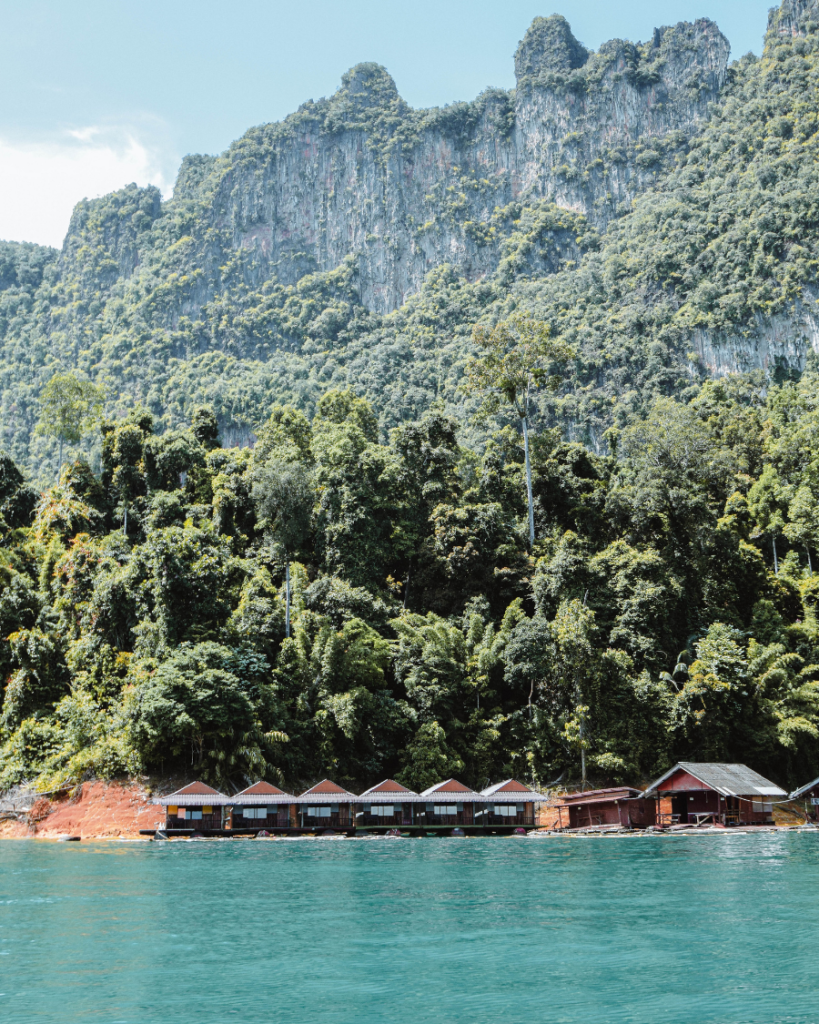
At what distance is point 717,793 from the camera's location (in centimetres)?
4084

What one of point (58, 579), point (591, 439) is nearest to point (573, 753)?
point (58, 579)

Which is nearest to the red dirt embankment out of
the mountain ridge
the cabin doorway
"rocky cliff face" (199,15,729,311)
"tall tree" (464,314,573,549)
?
the cabin doorway

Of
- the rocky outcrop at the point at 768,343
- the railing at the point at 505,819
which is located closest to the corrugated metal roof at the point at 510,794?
the railing at the point at 505,819

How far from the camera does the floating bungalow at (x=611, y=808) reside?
40.4m

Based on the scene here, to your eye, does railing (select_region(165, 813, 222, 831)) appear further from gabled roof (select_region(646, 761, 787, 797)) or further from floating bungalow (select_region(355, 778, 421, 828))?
gabled roof (select_region(646, 761, 787, 797))

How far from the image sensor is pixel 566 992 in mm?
14344

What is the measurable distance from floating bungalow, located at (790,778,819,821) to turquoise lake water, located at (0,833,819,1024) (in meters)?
13.2

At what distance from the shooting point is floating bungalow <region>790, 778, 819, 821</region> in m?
43.0

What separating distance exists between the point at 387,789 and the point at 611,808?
9.36 m

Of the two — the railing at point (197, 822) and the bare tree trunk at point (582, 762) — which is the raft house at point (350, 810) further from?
the bare tree trunk at point (582, 762)

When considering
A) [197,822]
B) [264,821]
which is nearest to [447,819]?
[264,821]

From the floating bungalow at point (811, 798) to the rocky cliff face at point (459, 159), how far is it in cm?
9356

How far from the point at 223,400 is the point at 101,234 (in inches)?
2395

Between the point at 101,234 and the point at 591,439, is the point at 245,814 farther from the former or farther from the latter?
the point at 101,234
